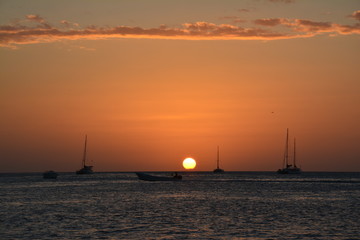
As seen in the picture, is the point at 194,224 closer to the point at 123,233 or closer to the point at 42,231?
the point at 123,233

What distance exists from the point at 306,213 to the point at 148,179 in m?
132

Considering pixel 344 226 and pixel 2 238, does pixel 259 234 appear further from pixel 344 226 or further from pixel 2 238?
pixel 2 238

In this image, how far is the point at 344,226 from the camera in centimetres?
5300

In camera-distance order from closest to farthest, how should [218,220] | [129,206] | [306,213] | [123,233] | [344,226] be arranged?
[123,233], [344,226], [218,220], [306,213], [129,206]

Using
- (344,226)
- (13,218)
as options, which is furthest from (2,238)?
(344,226)

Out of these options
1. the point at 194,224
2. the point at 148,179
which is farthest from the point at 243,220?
the point at 148,179

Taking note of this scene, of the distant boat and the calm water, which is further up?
the distant boat

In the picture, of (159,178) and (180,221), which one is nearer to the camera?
(180,221)

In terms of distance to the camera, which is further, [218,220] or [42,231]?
[218,220]

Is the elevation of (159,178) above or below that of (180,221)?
above

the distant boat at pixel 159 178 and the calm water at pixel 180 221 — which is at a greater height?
the distant boat at pixel 159 178

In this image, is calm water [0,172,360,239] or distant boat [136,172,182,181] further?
distant boat [136,172,182,181]

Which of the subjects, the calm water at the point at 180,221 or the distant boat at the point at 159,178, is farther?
the distant boat at the point at 159,178

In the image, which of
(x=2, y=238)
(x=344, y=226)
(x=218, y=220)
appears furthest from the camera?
(x=218, y=220)
